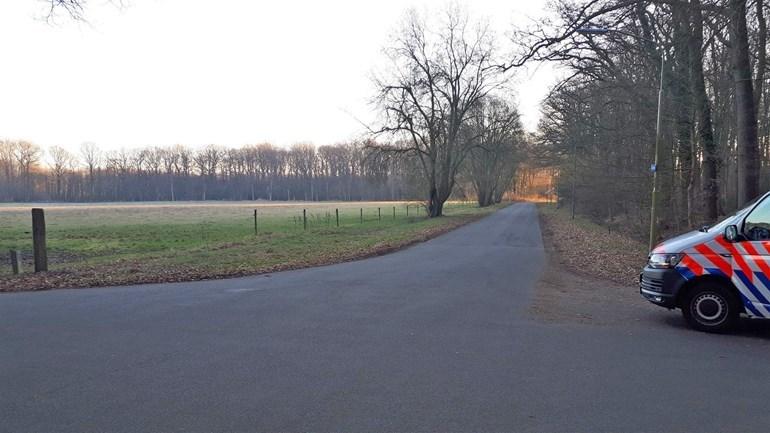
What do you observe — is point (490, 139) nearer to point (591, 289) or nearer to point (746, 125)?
point (746, 125)

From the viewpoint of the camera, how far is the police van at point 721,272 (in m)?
6.47

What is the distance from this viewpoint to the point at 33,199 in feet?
408

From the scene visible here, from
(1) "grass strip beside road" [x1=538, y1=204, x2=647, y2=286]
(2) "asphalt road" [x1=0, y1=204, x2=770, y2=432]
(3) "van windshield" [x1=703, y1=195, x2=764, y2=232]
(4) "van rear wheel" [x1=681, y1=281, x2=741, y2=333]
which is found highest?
(3) "van windshield" [x1=703, y1=195, x2=764, y2=232]

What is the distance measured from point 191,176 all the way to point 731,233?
483 feet

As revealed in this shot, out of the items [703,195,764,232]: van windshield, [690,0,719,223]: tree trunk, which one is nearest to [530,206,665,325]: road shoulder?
[703,195,764,232]: van windshield

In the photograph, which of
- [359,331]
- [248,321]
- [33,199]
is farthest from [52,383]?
[33,199]

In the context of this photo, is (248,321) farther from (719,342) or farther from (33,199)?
(33,199)

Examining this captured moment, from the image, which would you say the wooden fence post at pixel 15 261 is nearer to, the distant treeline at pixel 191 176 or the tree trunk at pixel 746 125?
the tree trunk at pixel 746 125

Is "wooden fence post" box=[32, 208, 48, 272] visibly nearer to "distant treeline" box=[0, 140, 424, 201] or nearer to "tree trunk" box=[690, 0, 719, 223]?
"tree trunk" box=[690, 0, 719, 223]

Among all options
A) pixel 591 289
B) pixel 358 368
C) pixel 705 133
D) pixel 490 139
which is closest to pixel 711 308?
pixel 591 289

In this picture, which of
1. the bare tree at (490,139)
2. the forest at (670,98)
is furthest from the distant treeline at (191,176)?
the forest at (670,98)

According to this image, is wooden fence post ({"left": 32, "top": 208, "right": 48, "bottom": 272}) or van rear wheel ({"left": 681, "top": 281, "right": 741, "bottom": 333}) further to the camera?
wooden fence post ({"left": 32, "top": 208, "right": 48, "bottom": 272})

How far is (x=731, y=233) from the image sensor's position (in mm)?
6621

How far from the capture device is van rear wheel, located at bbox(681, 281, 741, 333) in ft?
21.9
